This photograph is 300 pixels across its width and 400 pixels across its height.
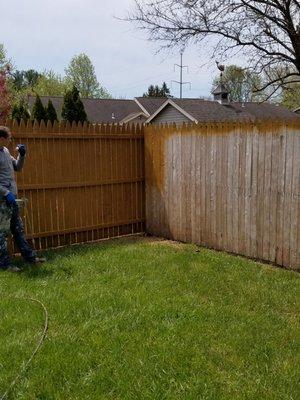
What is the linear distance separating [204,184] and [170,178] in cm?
80

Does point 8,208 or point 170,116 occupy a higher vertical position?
point 170,116

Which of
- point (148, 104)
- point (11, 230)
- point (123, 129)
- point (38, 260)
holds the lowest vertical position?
point (38, 260)

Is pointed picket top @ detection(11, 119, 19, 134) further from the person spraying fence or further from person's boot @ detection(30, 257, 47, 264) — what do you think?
person's boot @ detection(30, 257, 47, 264)

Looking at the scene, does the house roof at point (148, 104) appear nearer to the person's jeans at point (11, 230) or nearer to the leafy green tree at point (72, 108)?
the leafy green tree at point (72, 108)

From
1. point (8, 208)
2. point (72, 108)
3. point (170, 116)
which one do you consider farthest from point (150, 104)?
point (8, 208)

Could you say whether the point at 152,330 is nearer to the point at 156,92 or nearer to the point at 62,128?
the point at 62,128

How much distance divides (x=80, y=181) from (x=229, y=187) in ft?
7.96

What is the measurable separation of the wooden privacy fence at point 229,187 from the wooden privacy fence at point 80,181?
1.17 ft

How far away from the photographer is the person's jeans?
5.55 meters

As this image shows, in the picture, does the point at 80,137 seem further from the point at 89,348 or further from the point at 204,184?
the point at 89,348

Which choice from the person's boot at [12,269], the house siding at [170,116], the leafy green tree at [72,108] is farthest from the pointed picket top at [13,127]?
the house siding at [170,116]

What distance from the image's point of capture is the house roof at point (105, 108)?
3250 centimetres

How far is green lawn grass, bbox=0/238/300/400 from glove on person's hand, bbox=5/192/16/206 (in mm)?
890

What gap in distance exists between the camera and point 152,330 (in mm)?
3689
